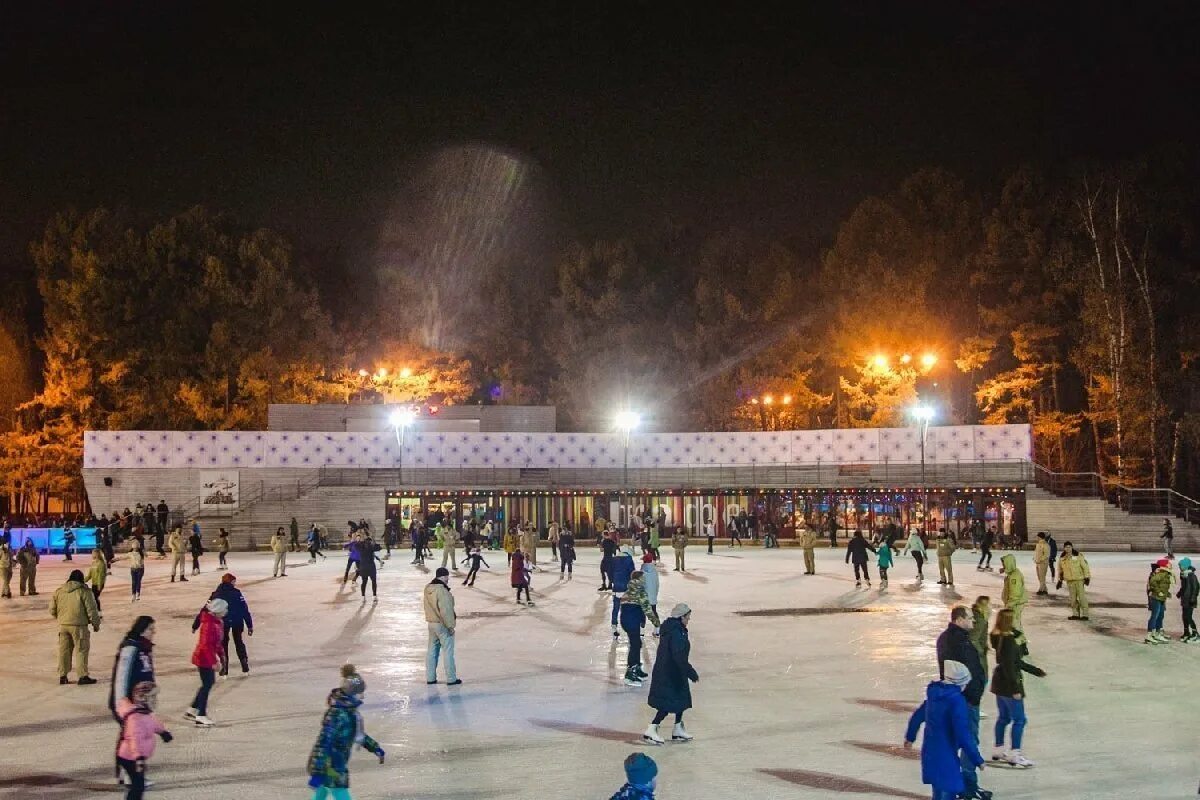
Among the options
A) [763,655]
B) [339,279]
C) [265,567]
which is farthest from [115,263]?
[763,655]

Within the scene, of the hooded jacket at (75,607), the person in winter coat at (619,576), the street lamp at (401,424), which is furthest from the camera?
the street lamp at (401,424)

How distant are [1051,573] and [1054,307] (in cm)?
3002

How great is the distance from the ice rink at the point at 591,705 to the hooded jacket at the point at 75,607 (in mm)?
843

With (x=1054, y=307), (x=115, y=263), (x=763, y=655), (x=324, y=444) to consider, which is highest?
(x=115, y=263)

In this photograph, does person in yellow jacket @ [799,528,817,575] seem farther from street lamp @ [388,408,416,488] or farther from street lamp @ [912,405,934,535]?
street lamp @ [388,408,416,488]

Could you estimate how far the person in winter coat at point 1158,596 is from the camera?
682 inches

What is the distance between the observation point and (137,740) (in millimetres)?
8484

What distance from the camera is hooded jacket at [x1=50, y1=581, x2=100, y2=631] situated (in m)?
14.4

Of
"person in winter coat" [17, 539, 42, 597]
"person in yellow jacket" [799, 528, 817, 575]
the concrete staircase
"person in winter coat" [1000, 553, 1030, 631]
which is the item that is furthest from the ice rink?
the concrete staircase

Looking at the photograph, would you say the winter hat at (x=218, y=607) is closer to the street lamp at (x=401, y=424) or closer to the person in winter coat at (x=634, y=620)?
the person in winter coat at (x=634, y=620)

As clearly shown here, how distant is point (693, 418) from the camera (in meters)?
66.4

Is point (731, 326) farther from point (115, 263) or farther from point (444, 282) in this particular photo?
point (115, 263)

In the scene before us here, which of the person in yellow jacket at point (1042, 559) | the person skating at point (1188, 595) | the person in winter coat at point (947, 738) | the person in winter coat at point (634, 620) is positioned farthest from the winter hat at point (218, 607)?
the person in yellow jacket at point (1042, 559)

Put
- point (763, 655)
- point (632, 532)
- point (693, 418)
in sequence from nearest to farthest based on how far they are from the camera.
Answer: point (763, 655) → point (632, 532) → point (693, 418)
